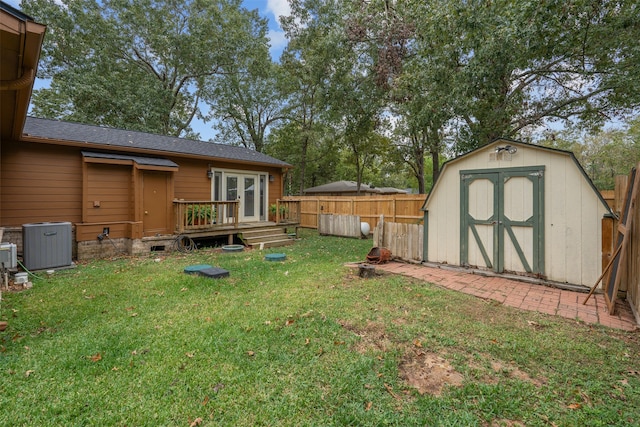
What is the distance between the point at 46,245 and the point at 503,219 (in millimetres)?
9564

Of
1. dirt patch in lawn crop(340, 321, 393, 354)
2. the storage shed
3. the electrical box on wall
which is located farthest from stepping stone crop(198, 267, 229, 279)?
the storage shed

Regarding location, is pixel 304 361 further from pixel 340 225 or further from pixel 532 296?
pixel 340 225

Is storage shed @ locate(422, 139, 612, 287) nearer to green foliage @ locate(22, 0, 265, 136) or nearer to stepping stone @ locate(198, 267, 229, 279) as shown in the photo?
stepping stone @ locate(198, 267, 229, 279)

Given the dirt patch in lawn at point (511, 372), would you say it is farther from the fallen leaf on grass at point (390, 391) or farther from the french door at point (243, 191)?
the french door at point (243, 191)

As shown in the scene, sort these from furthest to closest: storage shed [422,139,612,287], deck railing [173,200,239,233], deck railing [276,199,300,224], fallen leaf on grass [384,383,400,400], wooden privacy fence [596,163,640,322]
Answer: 1. deck railing [276,199,300,224]
2. deck railing [173,200,239,233]
3. storage shed [422,139,612,287]
4. wooden privacy fence [596,163,640,322]
5. fallen leaf on grass [384,383,400,400]

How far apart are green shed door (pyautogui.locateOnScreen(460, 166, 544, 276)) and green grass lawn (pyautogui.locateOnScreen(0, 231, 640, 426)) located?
170 centimetres

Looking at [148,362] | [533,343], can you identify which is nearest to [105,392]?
[148,362]

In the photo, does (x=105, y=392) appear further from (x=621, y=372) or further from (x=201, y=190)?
(x=201, y=190)

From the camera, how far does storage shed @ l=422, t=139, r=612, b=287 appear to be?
4898 mm

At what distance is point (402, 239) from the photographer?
7.14 metres

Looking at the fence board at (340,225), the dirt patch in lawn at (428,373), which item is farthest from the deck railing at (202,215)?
the dirt patch in lawn at (428,373)

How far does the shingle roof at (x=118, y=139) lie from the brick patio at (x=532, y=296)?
761 centimetres

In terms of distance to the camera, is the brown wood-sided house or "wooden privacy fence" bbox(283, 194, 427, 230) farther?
"wooden privacy fence" bbox(283, 194, 427, 230)

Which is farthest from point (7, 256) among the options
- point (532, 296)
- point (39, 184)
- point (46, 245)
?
point (532, 296)
